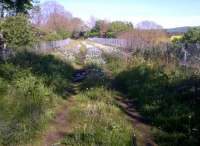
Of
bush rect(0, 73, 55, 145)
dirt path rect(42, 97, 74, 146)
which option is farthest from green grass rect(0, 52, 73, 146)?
dirt path rect(42, 97, 74, 146)

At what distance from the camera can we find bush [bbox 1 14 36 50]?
23453 millimetres

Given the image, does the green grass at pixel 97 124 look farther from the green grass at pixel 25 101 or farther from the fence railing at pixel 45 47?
the fence railing at pixel 45 47

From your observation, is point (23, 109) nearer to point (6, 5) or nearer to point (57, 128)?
point (57, 128)

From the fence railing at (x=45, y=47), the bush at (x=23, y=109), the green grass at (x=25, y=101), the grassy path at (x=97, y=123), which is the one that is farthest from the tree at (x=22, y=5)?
the grassy path at (x=97, y=123)

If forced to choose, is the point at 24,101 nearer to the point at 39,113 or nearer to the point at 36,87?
the point at 39,113

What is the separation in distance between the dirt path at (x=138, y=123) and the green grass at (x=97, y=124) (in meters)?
0.25

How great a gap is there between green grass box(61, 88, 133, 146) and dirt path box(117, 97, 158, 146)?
→ 0.25m

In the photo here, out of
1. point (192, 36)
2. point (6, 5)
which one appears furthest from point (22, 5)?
point (192, 36)

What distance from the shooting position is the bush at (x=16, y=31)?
76.9 feet

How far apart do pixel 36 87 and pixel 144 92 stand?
4003 millimetres

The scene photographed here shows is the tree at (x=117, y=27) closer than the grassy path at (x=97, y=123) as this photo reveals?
No

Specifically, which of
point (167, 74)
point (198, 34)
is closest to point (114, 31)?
point (198, 34)

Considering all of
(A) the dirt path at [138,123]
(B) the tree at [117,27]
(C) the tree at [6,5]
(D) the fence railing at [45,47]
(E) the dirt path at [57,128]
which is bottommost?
(A) the dirt path at [138,123]

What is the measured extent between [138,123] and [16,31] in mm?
16630
